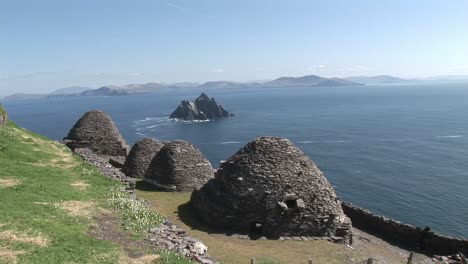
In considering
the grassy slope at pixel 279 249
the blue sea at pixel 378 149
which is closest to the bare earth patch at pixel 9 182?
the grassy slope at pixel 279 249

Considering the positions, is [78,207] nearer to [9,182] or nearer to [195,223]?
[9,182]

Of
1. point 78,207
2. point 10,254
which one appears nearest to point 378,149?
point 78,207

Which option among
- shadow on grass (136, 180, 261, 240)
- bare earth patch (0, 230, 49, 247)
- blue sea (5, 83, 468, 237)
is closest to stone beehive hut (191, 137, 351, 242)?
shadow on grass (136, 180, 261, 240)

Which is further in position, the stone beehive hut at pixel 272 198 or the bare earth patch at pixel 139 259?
the stone beehive hut at pixel 272 198

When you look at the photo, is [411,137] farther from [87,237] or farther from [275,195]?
[87,237]

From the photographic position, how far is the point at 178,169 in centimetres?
2903

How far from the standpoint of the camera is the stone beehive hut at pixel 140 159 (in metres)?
32.7

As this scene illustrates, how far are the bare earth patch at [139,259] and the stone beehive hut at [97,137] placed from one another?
2812 centimetres

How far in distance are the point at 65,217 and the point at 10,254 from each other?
3.85 metres

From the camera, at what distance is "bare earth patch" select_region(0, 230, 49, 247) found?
13.0 m

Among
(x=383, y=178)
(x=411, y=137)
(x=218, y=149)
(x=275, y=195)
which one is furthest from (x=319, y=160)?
(x=275, y=195)

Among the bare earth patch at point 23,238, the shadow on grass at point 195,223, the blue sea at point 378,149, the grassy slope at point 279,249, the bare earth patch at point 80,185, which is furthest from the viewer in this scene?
the blue sea at point 378,149

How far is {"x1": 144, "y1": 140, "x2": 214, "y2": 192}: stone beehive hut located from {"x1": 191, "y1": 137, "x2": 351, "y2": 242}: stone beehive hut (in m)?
5.37

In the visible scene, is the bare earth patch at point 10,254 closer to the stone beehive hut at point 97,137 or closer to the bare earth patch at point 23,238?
the bare earth patch at point 23,238
